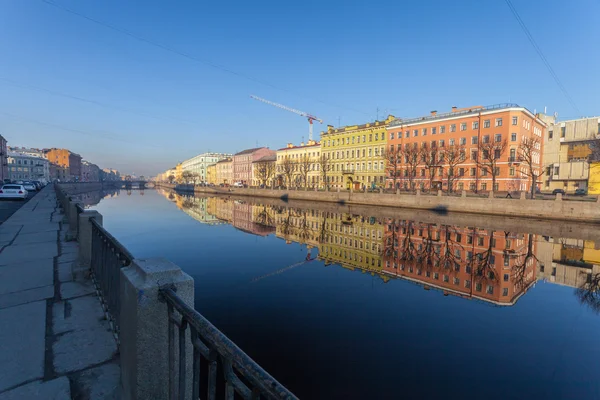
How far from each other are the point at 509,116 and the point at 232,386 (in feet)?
193

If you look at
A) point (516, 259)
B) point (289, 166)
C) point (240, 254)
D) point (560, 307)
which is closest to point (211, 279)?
point (240, 254)

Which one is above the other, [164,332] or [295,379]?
[164,332]

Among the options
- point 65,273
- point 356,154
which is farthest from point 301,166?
point 65,273

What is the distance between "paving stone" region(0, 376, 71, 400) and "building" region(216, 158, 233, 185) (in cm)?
11012

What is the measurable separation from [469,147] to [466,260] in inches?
1757

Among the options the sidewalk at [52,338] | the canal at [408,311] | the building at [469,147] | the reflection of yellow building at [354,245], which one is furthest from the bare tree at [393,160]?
the sidewalk at [52,338]

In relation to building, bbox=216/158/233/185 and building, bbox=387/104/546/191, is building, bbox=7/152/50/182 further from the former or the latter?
building, bbox=387/104/546/191

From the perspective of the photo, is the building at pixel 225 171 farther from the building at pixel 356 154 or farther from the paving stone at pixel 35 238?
the paving stone at pixel 35 238

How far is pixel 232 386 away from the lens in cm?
165

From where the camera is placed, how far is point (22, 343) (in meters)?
3.70

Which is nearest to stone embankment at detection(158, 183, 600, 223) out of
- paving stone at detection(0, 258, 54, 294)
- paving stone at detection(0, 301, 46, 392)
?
paving stone at detection(0, 301, 46, 392)

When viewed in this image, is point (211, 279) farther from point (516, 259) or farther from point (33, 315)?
point (516, 259)

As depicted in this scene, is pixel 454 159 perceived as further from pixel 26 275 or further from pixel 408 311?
pixel 26 275

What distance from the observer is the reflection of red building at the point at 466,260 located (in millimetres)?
11125
